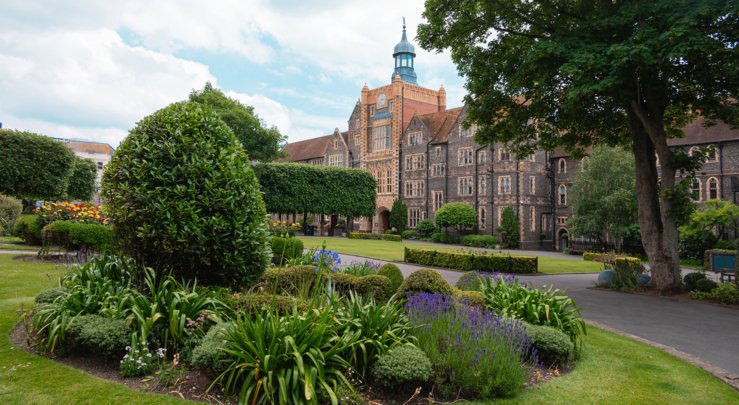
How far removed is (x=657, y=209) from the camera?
16.4 meters

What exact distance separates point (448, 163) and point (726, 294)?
130 ft

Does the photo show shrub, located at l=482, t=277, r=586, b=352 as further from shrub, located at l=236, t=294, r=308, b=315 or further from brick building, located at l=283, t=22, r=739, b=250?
brick building, located at l=283, t=22, r=739, b=250

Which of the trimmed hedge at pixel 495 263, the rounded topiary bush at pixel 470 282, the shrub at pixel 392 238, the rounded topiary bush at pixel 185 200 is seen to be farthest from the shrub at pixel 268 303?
the shrub at pixel 392 238

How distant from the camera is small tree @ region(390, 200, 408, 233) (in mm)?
56344

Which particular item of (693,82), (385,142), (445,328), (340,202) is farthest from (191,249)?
(385,142)

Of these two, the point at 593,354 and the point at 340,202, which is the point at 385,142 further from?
the point at 593,354

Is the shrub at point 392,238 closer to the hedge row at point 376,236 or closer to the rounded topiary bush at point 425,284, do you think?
the hedge row at point 376,236

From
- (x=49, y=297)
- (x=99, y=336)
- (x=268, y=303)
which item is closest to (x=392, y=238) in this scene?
(x=49, y=297)

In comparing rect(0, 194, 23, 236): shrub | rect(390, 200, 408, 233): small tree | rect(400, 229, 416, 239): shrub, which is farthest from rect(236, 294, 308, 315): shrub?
rect(390, 200, 408, 233): small tree

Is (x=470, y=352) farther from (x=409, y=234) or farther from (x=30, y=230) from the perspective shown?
(x=409, y=234)

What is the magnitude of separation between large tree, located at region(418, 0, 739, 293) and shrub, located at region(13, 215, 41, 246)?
17.0 meters

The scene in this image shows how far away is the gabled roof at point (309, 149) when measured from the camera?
73562 millimetres

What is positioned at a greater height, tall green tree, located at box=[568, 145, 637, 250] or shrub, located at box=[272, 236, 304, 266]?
tall green tree, located at box=[568, 145, 637, 250]

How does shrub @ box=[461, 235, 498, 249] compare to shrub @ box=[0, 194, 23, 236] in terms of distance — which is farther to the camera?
shrub @ box=[461, 235, 498, 249]
